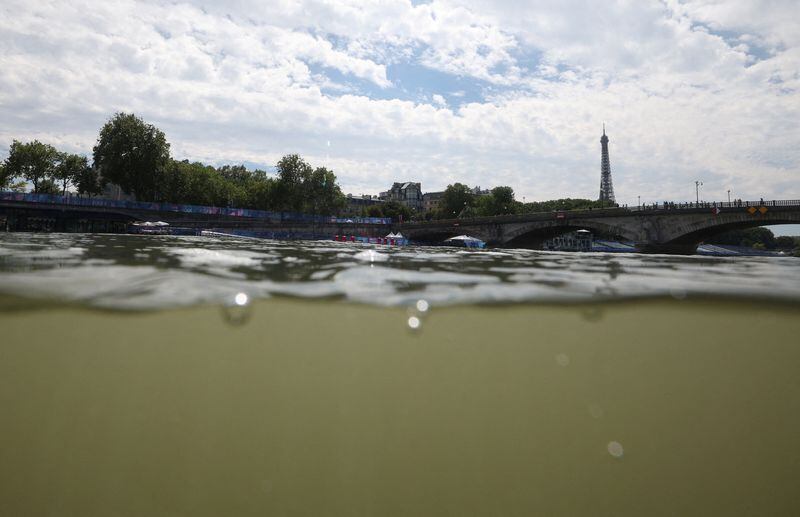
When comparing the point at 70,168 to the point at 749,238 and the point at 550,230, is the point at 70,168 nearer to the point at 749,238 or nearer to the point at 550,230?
the point at 550,230

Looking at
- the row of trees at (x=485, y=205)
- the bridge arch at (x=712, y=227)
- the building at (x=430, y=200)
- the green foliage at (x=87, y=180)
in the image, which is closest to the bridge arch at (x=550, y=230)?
the bridge arch at (x=712, y=227)

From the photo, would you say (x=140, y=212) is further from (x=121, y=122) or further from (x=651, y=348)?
(x=651, y=348)

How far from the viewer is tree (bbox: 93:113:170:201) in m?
57.4

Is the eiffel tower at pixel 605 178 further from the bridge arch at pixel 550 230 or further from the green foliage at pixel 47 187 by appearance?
the green foliage at pixel 47 187

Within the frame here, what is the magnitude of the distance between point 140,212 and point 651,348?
67155 millimetres

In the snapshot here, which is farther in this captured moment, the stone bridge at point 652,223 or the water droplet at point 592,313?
the stone bridge at point 652,223

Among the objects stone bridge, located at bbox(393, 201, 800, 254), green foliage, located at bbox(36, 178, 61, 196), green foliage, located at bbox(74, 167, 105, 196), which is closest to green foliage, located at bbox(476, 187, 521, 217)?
stone bridge, located at bbox(393, 201, 800, 254)

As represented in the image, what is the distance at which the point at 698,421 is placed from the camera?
2014 mm

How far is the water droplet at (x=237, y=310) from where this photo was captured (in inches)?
136

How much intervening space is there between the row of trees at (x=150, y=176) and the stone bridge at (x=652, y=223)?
28527 millimetres

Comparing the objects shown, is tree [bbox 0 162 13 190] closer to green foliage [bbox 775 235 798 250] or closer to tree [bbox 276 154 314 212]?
tree [bbox 276 154 314 212]

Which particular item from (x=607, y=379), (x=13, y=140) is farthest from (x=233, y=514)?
(x=13, y=140)

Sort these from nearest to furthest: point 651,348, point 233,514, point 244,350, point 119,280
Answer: point 233,514
point 244,350
point 651,348
point 119,280

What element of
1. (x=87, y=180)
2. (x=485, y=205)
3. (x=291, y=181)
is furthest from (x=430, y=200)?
(x=87, y=180)
